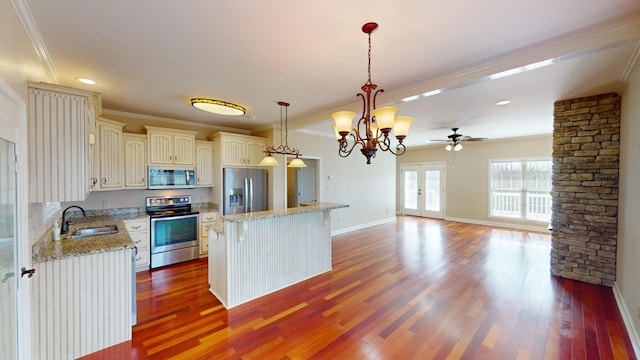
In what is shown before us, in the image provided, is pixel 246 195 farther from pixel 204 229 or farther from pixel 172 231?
pixel 172 231

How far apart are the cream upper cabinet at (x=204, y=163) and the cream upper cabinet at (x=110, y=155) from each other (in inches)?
45.8

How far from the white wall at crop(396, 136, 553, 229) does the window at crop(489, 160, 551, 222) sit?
166 millimetres

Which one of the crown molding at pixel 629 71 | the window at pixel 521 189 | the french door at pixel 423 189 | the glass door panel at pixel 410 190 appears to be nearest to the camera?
the crown molding at pixel 629 71

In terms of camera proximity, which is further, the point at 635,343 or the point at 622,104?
the point at 622,104

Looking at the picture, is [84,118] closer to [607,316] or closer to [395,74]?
[395,74]

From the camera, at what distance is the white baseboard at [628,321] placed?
86.3 inches

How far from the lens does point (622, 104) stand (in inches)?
124

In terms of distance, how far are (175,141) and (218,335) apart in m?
3.44

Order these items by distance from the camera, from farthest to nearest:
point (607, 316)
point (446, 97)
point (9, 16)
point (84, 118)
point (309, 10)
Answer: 1. point (446, 97)
2. point (607, 316)
3. point (84, 118)
4. point (309, 10)
5. point (9, 16)

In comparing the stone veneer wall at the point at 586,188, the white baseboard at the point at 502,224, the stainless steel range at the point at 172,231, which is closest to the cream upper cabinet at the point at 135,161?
the stainless steel range at the point at 172,231

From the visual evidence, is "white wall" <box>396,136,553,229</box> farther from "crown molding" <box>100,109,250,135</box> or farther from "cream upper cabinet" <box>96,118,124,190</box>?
"cream upper cabinet" <box>96,118,124,190</box>

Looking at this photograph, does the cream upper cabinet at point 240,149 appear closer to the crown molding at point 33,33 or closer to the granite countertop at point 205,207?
the granite countertop at point 205,207

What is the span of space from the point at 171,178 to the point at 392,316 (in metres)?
4.24

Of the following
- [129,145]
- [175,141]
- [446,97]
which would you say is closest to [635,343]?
[446,97]
